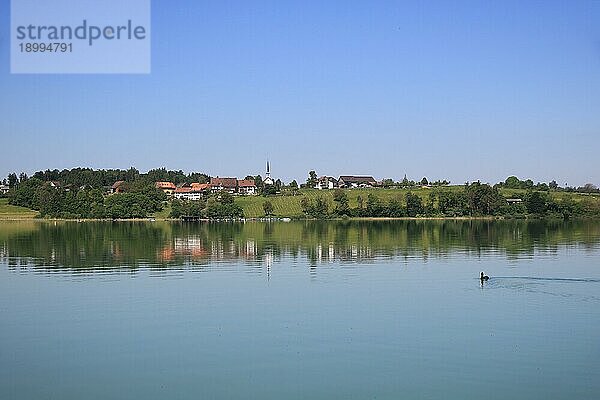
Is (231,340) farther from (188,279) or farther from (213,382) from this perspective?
(188,279)

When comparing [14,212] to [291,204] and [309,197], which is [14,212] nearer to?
[291,204]

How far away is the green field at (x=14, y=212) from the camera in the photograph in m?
145

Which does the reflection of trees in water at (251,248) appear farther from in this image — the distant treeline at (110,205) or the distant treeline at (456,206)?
the distant treeline at (110,205)

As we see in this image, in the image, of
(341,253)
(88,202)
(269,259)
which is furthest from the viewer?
(88,202)

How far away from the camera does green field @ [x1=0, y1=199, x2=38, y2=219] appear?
145 meters

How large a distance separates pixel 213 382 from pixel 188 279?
842 inches

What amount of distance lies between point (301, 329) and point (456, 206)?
122m

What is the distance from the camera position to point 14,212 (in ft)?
491

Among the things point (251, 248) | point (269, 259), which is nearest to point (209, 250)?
point (251, 248)

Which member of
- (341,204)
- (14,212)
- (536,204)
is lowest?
(14,212)

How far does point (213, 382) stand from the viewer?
20531 millimetres

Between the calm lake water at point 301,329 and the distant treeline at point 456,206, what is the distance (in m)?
92.8

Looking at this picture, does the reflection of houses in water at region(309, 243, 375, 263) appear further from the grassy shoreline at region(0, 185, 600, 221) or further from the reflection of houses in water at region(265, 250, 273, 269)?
the grassy shoreline at region(0, 185, 600, 221)

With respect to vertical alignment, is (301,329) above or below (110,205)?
below
